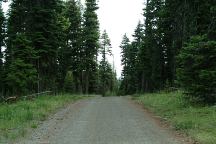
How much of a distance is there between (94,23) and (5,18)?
65.4 ft

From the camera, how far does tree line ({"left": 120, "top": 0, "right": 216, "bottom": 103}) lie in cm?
2327

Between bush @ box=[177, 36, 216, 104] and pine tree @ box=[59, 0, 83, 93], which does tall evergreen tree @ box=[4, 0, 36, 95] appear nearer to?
bush @ box=[177, 36, 216, 104]

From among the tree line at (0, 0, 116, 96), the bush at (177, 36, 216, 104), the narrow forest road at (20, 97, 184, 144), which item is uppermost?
the tree line at (0, 0, 116, 96)

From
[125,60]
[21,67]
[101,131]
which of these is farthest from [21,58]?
[125,60]

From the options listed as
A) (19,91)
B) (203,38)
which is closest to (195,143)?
(203,38)

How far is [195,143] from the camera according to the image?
13.4 m

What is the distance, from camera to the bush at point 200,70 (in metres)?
22.6

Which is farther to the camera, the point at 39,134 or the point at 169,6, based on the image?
the point at 169,6

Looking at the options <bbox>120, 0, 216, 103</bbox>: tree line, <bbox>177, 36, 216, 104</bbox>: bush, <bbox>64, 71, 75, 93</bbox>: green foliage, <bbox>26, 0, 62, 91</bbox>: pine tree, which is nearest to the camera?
<bbox>177, 36, 216, 104</bbox>: bush

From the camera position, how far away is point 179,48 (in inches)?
1815

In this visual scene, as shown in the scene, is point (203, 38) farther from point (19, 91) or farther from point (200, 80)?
point (19, 91)

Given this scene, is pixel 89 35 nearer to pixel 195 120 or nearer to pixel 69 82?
pixel 69 82

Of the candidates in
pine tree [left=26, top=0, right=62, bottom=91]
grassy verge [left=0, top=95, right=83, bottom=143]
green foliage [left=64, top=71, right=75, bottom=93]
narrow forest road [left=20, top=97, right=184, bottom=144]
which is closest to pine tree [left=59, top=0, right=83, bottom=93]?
green foliage [left=64, top=71, right=75, bottom=93]

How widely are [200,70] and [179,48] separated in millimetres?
23062
